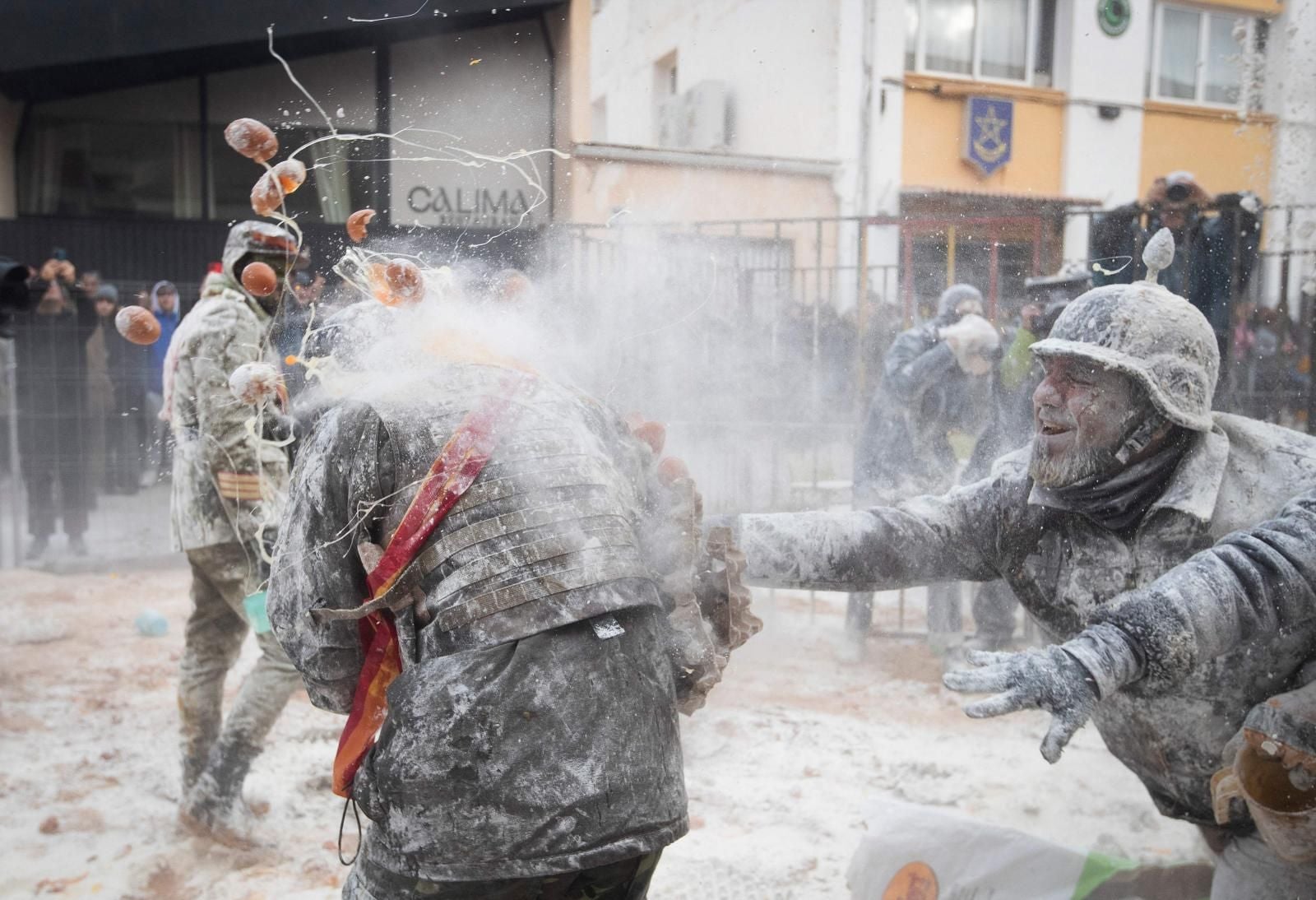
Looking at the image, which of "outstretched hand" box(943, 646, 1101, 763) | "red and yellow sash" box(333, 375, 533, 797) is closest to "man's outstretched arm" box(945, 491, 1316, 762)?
"outstretched hand" box(943, 646, 1101, 763)

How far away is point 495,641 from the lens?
205 cm

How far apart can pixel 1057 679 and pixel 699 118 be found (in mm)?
5085

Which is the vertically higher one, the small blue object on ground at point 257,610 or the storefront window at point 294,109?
the storefront window at point 294,109

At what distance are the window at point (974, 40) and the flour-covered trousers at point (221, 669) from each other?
23.8 feet

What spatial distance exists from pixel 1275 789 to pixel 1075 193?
24.4 feet

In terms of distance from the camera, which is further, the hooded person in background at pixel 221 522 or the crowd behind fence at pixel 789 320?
the crowd behind fence at pixel 789 320

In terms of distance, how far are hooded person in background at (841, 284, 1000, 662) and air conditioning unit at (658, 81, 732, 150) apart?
1.70 meters

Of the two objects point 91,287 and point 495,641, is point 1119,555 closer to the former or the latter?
point 495,641

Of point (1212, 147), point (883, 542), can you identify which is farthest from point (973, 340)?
point (883, 542)

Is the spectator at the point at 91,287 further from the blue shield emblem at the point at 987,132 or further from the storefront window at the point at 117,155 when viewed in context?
the blue shield emblem at the point at 987,132

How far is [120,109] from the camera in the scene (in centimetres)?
1132

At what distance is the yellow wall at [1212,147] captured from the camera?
5.30 meters

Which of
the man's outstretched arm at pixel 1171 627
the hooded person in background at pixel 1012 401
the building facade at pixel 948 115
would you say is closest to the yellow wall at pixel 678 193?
the building facade at pixel 948 115

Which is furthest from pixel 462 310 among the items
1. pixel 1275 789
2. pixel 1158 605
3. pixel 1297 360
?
pixel 1297 360
